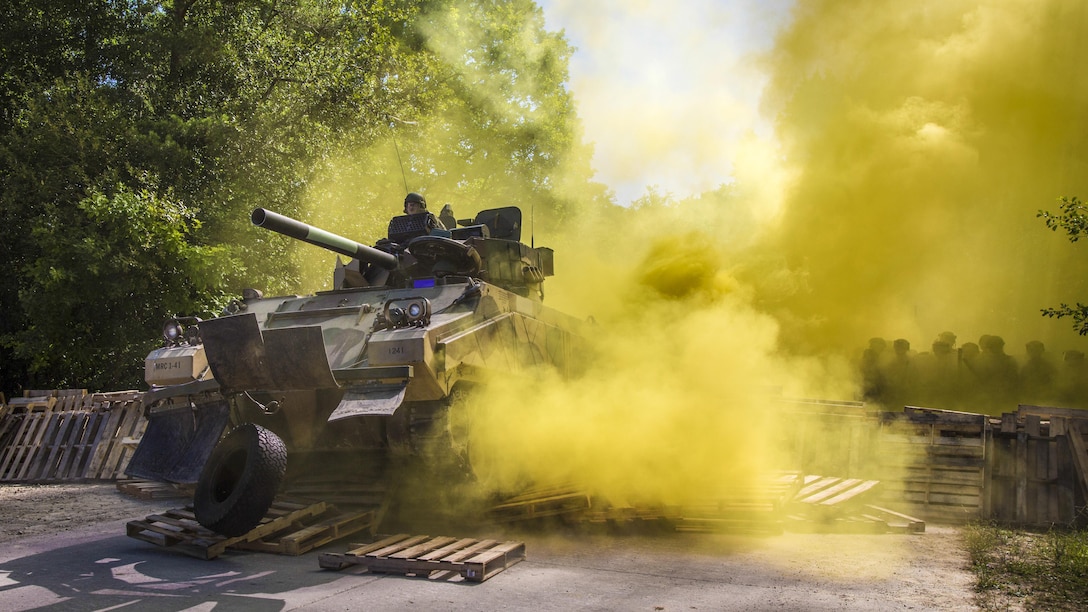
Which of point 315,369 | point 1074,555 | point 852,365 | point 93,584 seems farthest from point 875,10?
point 93,584

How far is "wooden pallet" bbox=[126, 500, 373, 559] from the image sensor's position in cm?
833

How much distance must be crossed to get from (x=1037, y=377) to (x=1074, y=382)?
1.89 feet

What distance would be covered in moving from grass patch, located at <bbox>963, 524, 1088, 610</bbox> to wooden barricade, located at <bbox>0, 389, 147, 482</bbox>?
1177 cm

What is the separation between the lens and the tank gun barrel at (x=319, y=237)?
31.2 feet

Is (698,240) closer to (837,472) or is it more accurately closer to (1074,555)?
(837,472)

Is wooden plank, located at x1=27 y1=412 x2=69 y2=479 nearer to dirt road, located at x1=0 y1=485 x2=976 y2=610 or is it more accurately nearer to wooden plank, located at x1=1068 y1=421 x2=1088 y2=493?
dirt road, located at x1=0 y1=485 x2=976 y2=610

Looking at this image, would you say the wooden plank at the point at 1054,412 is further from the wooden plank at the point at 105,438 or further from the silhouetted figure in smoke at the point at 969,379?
the wooden plank at the point at 105,438

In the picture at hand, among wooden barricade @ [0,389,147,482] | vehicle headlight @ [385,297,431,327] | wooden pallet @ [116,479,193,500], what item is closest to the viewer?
vehicle headlight @ [385,297,431,327]

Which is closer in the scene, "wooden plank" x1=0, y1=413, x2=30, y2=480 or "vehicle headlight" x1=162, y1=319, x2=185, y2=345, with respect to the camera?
"vehicle headlight" x1=162, y1=319, x2=185, y2=345

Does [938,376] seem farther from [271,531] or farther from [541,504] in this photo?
[271,531]

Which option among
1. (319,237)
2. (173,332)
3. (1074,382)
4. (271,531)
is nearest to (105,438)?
(173,332)

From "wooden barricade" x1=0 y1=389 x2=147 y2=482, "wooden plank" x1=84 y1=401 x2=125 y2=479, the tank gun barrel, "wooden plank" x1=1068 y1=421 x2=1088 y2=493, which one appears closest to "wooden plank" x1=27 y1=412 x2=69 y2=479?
"wooden barricade" x1=0 y1=389 x2=147 y2=482

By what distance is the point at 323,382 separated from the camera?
856 cm

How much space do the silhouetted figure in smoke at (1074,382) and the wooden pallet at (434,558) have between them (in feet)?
41.2
